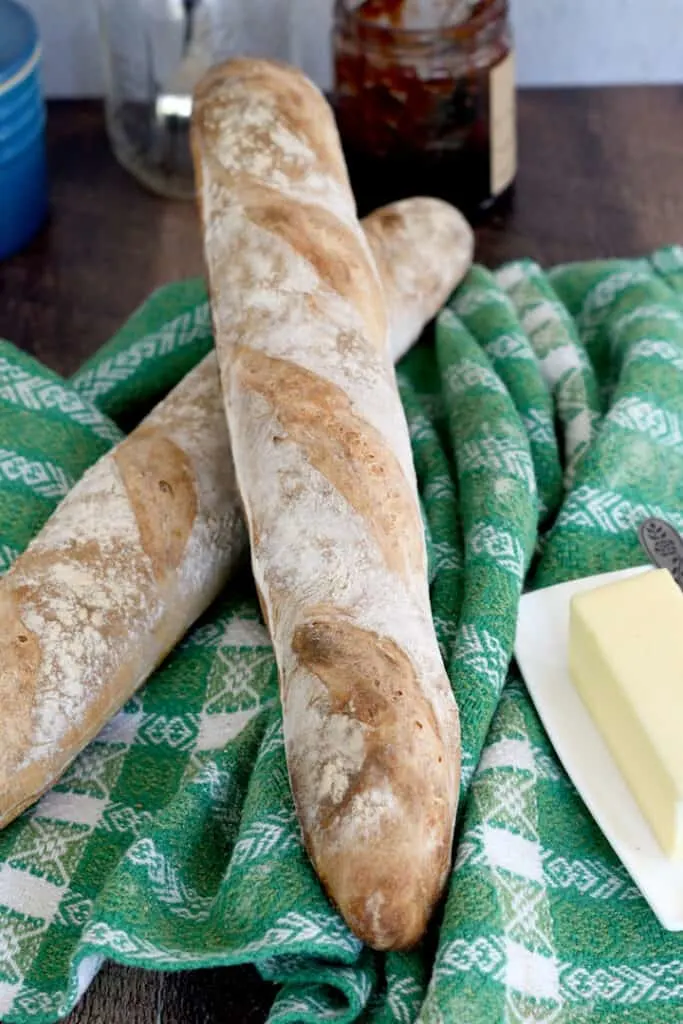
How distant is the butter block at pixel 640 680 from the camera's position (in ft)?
2.69

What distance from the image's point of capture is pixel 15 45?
146 cm

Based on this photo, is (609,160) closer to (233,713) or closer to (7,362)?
(7,362)

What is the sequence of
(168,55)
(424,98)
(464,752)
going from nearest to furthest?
(464,752) < (424,98) < (168,55)

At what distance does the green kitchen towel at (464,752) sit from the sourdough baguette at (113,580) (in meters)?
0.04

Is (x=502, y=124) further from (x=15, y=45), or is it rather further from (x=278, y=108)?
(x=15, y=45)

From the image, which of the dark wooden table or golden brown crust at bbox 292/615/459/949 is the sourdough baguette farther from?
the dark wooden table

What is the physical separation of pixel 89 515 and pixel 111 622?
0.31 feet

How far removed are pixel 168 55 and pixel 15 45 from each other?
→ 0.20 m

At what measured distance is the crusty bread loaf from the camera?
30.6 inches

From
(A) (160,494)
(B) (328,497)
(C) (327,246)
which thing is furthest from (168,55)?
(B) (328,497)

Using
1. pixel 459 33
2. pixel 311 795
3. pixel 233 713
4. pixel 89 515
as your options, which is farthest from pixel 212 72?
pixel 311 795

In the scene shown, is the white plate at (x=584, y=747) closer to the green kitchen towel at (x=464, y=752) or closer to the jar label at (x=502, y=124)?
the green kitchen towel at (x=464, y=752)

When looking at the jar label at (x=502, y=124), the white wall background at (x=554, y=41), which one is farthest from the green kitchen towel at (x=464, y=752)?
the white wall background at (x=554, y=41)

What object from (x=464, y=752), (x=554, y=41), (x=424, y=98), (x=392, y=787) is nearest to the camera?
(x=392, y=787)
